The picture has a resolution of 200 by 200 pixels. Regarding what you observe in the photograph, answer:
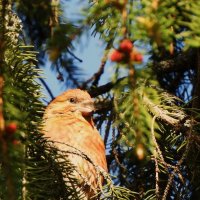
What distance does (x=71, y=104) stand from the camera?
4.63 meters

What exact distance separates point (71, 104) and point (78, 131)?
614 millimetres

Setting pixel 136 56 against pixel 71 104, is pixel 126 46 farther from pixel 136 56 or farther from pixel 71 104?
pixel 71 104

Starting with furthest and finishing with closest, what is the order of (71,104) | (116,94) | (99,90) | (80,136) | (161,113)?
(71,104), (99,90), (80,136), (161,113), (116,94)

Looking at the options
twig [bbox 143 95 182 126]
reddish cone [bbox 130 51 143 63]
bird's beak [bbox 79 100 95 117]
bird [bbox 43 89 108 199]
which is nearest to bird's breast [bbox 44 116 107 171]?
bird [bbox 43 89 108 199]

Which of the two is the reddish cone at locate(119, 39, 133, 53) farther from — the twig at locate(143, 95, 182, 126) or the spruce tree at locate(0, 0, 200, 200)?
the twig at locate(143, 95, 182, 126)

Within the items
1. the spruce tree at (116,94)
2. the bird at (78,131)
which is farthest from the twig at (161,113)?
the bird at (78,131)

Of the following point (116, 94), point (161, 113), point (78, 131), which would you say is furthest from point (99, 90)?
point (116, 94)

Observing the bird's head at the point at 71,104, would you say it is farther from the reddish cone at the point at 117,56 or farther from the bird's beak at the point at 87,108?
the reddish cone at the point at 117,56

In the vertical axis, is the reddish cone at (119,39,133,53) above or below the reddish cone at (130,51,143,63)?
above

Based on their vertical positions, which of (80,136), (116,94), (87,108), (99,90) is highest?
(116,94)

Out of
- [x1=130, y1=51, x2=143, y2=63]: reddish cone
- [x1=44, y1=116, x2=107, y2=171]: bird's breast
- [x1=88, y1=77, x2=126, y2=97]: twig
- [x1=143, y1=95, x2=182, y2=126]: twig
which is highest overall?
[x1=130, y1=51, x2=143, y2=63]: reddish cone

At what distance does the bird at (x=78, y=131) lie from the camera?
3.61 meters

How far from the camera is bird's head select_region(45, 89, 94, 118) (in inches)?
173

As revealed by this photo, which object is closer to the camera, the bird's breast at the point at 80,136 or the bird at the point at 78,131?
the bird at the point at 78,131
